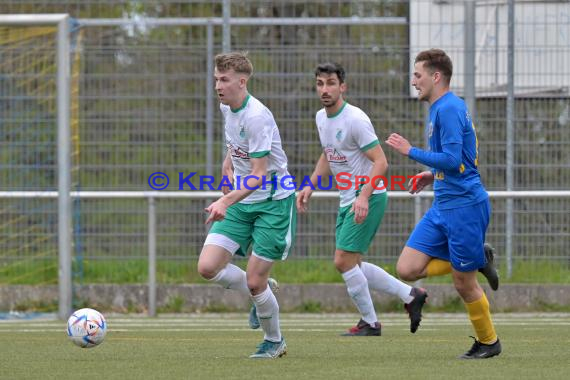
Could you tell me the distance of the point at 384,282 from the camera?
10.7 m

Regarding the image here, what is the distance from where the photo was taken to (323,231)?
13.4 meters

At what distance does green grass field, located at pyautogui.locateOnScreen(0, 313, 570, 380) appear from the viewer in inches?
289

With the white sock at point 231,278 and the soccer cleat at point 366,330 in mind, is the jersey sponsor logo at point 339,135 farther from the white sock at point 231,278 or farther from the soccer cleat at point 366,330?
the white sock at point 231,278

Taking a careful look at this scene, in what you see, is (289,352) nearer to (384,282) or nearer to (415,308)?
(415,308)

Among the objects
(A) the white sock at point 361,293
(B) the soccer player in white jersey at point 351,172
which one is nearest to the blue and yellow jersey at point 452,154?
(B) the soccer player in white jersey at point 351,172

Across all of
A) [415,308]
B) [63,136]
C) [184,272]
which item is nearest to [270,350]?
[415,308]

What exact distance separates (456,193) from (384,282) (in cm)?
277

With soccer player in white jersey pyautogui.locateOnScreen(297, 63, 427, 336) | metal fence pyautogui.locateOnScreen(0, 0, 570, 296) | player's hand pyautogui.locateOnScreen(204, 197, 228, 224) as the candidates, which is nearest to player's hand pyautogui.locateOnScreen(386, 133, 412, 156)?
player's hand pyautogui.locateOnScreen(204, 197, 228, 224)

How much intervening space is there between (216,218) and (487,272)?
1.87m

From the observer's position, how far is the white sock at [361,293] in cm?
1041

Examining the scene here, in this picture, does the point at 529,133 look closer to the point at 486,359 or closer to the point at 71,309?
the point at 71,309

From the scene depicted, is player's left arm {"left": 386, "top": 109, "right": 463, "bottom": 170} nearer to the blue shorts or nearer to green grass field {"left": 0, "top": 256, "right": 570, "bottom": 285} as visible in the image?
the blue shorts

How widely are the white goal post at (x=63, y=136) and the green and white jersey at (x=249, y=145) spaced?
3902 millimetres

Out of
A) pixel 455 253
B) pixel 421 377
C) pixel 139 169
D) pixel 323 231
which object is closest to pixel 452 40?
pixel 323 231
